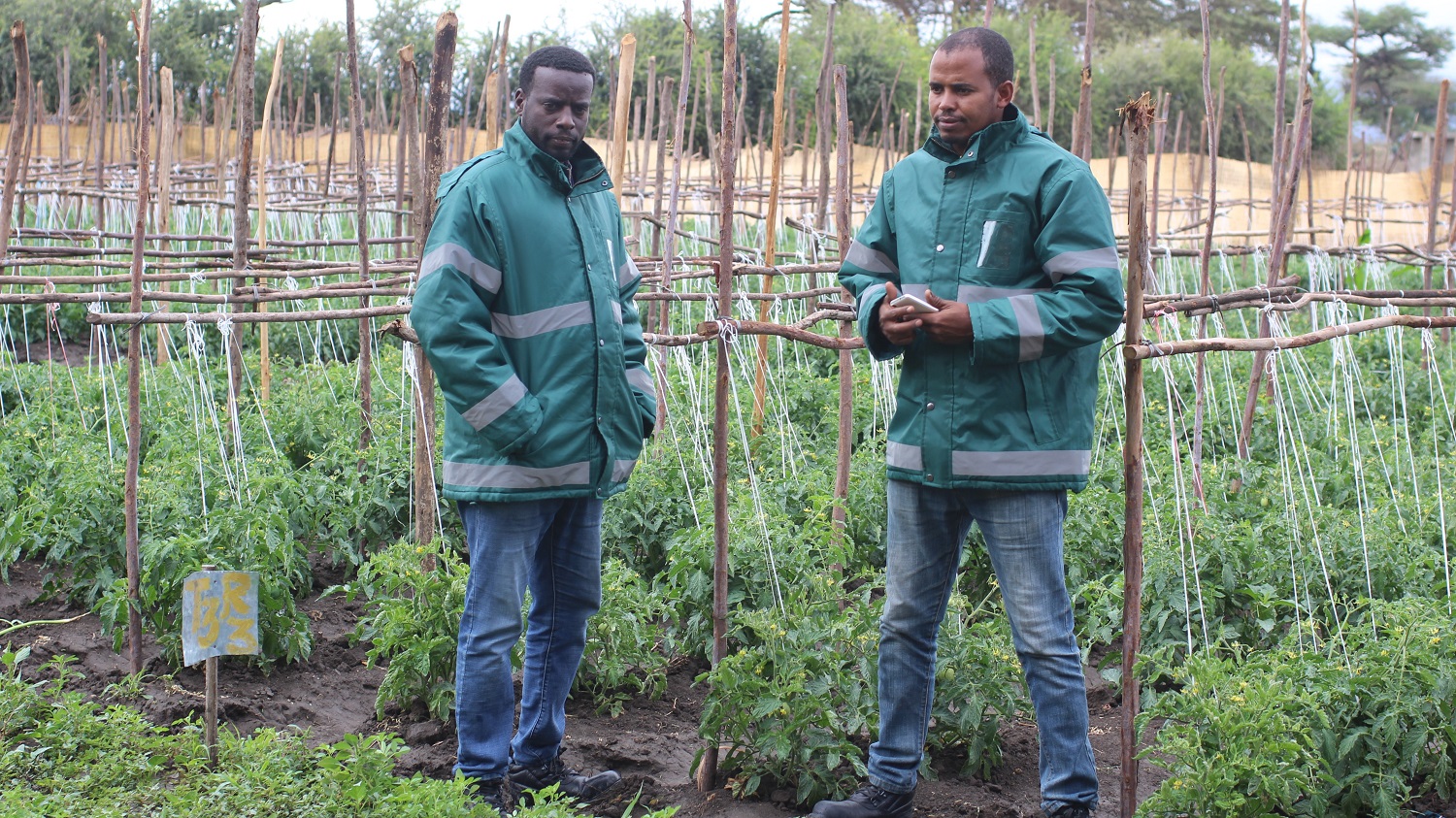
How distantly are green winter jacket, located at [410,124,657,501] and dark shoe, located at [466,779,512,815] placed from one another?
2.20 feet

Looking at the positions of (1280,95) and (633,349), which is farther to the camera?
(1280,95)

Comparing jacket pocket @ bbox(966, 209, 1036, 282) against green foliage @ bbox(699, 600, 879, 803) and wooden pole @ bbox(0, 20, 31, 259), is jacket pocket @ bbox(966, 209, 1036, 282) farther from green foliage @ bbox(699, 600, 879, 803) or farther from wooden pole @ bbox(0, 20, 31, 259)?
wooden pole @ bbox(0, 20, 31, 259)

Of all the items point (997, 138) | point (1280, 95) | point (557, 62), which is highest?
point (1280, 95)

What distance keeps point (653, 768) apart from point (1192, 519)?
2.01 metres

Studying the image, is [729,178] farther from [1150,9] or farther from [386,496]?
[1150,9]

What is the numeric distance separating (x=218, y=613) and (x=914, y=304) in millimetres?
1775

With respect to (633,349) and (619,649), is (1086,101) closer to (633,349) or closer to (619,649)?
(633,349)

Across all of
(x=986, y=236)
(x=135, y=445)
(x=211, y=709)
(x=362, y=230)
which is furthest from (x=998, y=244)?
(x=362, y=230)

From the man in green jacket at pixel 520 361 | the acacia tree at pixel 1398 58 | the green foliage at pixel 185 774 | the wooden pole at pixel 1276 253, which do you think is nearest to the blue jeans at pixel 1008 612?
the green foliage at pixel 185 774

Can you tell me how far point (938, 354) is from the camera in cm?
248

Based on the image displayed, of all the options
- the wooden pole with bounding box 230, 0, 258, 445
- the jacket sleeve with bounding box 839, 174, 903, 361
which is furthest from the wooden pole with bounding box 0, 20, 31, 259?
the jacket sleeve with bounding box 839, 174, 903, 361

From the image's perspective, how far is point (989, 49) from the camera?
2410 millimetres

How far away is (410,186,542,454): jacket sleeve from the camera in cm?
246

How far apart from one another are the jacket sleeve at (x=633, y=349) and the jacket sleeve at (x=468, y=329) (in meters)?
0.37
